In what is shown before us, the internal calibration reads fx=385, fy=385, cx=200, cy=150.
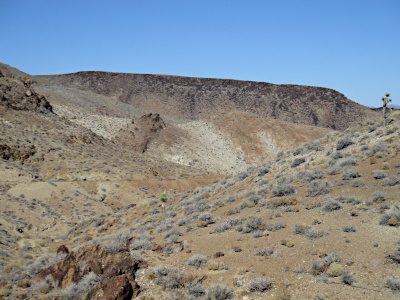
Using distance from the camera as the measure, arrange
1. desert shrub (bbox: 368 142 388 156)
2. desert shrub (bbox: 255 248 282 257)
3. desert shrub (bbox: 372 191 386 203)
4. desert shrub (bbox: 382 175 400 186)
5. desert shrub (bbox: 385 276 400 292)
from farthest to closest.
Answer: desert shrub (bbox: 368 142 388 156) < desert shrub (bbox: 382 175 400 186) < desert shrub (bbox: 372 191 386 203) < desert shrub (bbox: 255 248 282 257) < desert shrub (bbox: 385 276 400 292)

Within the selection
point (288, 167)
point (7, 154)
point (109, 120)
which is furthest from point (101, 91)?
point (288, 167)

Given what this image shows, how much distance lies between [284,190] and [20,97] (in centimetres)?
4255

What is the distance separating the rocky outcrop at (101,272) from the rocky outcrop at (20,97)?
128ft

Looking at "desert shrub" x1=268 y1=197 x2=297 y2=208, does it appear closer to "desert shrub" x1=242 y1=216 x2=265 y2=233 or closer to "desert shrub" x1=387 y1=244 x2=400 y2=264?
"desert shrub" x1=242 y1=216 x2=265 y2=233

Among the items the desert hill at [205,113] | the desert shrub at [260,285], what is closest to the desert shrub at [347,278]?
the desert shrub at [260,285]

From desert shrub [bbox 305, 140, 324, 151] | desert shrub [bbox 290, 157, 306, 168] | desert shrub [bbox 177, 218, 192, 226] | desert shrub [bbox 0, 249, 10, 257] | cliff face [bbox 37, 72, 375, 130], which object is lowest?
desert shrub [bbox 0, 249, 10, 257]

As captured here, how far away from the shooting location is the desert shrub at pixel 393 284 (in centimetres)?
870

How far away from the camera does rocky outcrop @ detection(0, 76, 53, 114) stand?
47031 mm

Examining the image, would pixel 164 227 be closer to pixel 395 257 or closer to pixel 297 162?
pixel 297 162

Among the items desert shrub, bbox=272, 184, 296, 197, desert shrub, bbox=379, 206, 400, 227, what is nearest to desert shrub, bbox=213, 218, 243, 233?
desert shrub, bbox=272, 184, 296, 197

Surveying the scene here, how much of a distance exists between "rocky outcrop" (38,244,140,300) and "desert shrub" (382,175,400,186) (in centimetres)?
970

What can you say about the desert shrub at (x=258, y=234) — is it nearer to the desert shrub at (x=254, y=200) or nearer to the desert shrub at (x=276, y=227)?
the desert shrub at (x=276, y=227)

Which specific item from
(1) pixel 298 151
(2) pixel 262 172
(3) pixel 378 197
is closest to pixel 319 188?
(3) pixel 378 197

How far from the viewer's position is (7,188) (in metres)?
30.6
